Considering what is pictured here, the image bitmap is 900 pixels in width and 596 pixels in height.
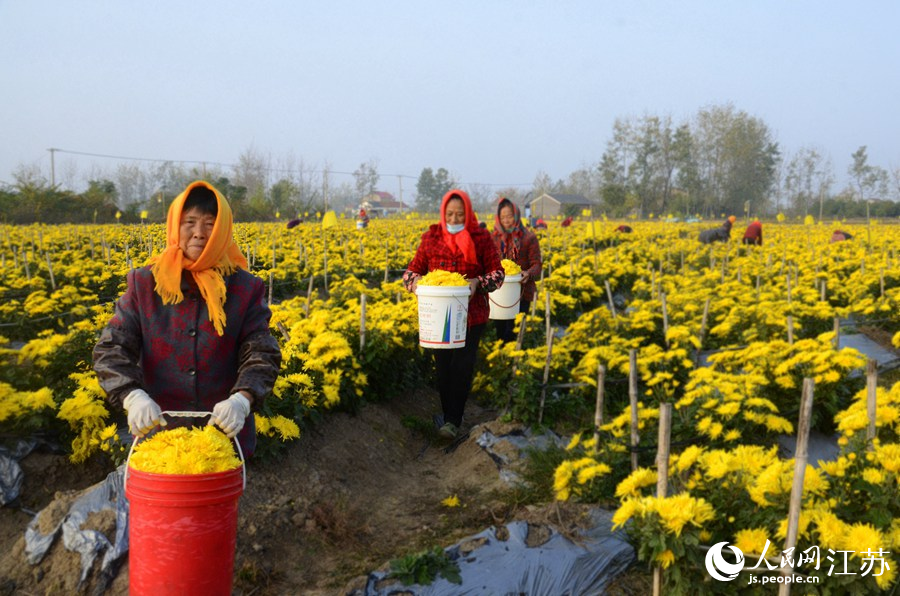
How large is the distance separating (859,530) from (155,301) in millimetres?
2177

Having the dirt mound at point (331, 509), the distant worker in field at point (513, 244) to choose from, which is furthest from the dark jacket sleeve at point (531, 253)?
the dirt mound at point (331, 509)

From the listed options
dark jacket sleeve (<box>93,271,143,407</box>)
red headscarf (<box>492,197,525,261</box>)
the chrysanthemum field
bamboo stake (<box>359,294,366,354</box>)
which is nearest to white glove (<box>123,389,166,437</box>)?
dark jacket sleeve (<box>93,271,143,407</box>)

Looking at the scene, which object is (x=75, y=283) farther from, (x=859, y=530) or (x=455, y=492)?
(x=859, y=530)

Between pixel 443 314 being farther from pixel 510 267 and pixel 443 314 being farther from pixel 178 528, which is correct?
pixel 178 528

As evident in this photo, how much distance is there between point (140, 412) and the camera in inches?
76.9

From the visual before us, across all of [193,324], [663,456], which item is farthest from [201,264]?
[663,456]

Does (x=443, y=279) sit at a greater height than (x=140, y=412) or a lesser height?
greater

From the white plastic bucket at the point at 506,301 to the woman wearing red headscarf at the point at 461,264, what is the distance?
1.01m

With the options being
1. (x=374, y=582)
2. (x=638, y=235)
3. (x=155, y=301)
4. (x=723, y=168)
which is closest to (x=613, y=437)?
(x=374, y=582)

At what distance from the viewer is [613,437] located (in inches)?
144

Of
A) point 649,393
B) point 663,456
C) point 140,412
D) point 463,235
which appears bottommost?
point 649,393

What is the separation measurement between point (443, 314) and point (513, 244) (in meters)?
1.83

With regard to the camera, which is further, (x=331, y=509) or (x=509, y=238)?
(x=509, y=238)

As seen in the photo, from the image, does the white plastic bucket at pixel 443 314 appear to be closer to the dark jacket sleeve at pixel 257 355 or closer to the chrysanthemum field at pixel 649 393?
the chrysanthemum field at pixel 649 393
